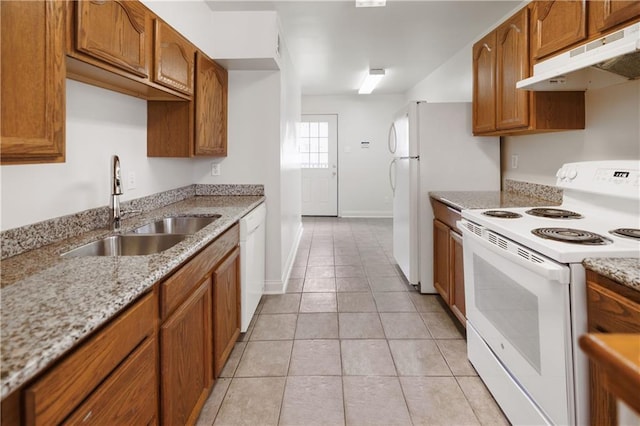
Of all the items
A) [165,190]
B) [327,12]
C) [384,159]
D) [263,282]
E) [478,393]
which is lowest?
[478,393]

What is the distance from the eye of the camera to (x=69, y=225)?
5.41 ft

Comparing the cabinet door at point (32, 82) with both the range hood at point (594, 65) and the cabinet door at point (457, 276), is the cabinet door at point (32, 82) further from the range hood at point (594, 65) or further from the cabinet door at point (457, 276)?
the cabinet door at point (457, 276)

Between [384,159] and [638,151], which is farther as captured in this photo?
[384,159]

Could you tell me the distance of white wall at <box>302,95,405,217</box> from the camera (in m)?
7.43

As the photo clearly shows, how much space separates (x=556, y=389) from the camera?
128 cm

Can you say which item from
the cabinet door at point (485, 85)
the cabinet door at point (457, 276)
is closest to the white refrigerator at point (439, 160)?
the cabinet door at point (485, 85)

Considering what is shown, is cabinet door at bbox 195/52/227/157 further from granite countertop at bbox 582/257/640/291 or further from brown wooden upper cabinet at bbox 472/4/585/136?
granite countertop at bbox 582/257/640/291

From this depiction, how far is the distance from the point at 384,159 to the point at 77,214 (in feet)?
20.8

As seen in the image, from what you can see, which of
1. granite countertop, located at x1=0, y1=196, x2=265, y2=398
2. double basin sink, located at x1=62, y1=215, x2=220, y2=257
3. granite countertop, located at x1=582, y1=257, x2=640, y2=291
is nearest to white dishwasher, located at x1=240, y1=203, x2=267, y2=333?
double basin sink, located at x1=62, y1=215, x2=220, y2=257

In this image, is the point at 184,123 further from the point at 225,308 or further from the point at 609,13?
the point at 609,13

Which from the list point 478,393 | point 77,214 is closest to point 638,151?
point 478,393

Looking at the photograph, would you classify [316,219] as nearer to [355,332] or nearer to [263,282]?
[263,282]

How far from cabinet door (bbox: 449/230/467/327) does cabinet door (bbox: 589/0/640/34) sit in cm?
134

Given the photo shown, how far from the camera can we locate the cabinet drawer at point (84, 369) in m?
0.67
